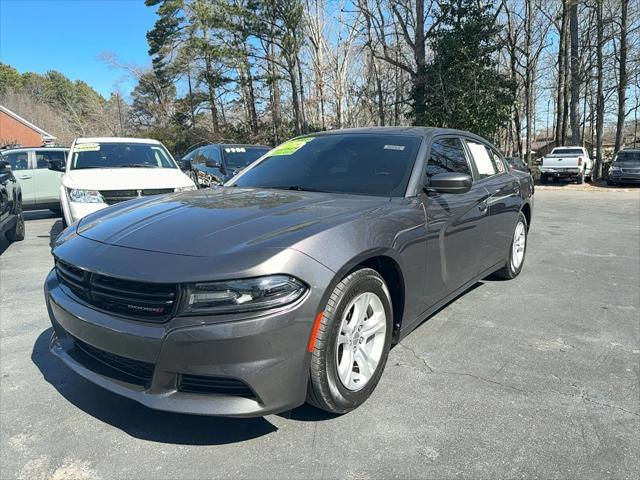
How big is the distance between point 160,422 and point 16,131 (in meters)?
55.9

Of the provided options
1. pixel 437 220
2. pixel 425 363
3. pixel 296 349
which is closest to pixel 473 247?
pixel 437 220

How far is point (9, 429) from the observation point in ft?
8.36

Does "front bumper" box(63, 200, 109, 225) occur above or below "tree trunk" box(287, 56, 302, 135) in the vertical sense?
below

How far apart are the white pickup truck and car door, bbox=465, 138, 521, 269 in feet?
61.8

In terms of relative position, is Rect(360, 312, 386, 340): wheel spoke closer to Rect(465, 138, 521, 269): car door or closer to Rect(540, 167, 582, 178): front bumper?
Rect(465, 138, 521, 269): car door

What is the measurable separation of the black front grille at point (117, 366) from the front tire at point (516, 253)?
13.0ft

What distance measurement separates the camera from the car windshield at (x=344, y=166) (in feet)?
10.8

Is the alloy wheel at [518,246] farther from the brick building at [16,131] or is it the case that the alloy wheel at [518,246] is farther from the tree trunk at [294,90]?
the brick building at [16,131]

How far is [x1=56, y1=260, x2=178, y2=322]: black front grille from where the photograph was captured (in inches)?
83.1

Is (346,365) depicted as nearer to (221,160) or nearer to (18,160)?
(221,160)

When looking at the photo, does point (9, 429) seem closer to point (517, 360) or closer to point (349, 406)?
point (349, 406)

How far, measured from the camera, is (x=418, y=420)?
259 cm

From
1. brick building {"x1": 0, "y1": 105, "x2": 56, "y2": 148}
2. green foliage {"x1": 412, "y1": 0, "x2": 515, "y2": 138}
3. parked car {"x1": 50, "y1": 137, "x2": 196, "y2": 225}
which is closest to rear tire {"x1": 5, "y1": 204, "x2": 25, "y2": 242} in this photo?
parked car {"x1": 50, "y1": 137, "x2": 196, "y2": 225}

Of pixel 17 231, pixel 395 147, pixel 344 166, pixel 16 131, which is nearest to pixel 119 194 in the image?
pixel 17 231
